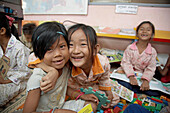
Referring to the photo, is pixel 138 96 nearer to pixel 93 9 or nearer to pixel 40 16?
pixel 93 9

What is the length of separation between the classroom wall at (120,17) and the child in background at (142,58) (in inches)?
19.0

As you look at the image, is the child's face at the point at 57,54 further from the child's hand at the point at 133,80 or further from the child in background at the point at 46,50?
the child's hand at the point at 133,80

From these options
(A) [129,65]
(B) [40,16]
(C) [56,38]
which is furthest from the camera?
(B) [40,16]

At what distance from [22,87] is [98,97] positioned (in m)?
0.75

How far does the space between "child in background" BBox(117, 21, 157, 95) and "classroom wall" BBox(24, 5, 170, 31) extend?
0.48m

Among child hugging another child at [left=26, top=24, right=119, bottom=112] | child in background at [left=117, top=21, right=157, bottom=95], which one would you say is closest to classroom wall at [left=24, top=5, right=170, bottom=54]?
child in background at [left=117, top=21, right=157, bottom=95]

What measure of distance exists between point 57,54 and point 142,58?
118 centimetres

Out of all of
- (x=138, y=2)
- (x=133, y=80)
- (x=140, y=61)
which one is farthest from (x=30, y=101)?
(x=138, y=2)

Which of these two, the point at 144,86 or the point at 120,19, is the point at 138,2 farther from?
the point at 144,86

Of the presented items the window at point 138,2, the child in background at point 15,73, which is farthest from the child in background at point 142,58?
the child in background at point 15,73

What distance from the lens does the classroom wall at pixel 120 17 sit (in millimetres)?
1592

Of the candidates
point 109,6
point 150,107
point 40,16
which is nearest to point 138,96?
point 150,107

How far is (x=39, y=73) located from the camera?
0.53 meters

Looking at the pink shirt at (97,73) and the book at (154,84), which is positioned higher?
the pink shirt at (97,73)
